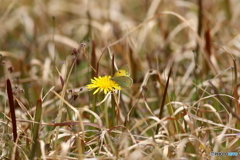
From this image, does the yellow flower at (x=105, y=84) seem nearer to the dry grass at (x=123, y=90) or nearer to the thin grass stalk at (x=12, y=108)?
the dry grass at (x=123, y=90)

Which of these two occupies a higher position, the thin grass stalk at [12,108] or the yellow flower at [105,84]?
the yellow flower at [105,84]

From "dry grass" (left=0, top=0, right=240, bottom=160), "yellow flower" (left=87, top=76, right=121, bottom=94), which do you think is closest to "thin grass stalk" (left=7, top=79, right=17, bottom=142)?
"dry grass" (left=0, top=0, right=240, bottom=160)

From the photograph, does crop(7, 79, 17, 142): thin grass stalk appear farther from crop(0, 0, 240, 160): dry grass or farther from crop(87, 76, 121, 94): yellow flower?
crop(87, 76, 121, 94): yellow flower

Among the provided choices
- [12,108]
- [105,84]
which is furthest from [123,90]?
[12,108]

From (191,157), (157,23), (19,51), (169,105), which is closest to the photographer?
(191,157)

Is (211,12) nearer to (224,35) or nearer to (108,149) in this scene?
(224,35)

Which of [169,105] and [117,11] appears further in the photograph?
[117,11]

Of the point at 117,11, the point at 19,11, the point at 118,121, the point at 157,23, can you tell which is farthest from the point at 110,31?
the point at 118,121

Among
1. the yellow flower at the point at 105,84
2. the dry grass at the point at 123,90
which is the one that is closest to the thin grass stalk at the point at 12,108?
the dry grass at the point at 123,90
